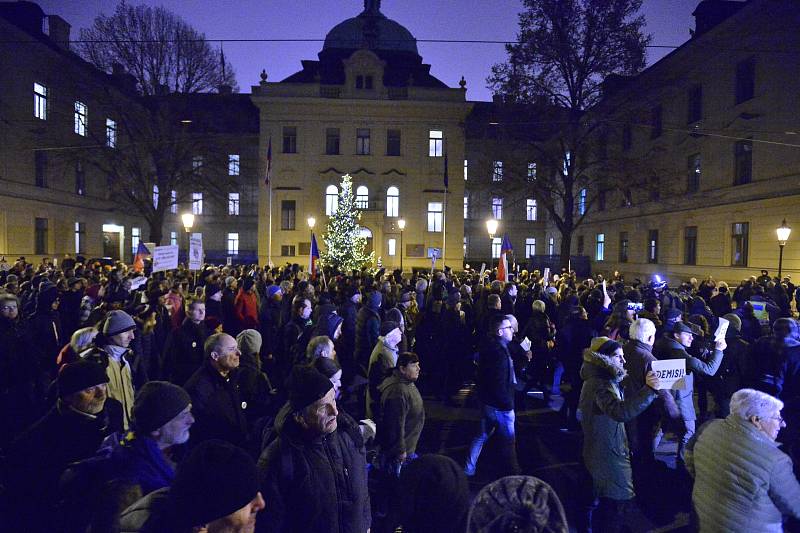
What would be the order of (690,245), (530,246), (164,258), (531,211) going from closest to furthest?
(164,258) → (690,245) → (531,211) → (530,246)

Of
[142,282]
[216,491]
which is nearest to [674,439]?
[216,491]

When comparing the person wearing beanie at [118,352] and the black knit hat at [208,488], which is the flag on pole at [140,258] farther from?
the black knit hat at [208,488]

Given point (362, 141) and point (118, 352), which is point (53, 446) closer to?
point (118, 352)

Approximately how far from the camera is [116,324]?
5.04 metres

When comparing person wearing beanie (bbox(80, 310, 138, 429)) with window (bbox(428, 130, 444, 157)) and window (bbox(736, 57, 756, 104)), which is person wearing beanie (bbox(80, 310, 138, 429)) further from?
window (bbox(428, 130, 444, 157))

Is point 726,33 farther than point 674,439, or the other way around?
point 726,33

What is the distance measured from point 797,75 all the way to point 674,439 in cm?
2250

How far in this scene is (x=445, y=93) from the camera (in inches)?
1576

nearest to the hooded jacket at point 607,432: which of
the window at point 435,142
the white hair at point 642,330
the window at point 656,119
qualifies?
the white hair at point 642,330

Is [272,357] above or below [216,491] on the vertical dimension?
below

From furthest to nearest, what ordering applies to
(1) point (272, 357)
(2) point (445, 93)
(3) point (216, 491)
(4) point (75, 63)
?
(2) point (445, 93), (4) point (75, 63), (1) point (272, 357), (3) point (216, 491)

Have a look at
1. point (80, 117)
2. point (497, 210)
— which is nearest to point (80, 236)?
point (80, 117)

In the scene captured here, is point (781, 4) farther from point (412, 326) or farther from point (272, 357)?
point (272, 357)

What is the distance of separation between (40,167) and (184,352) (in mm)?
32311
